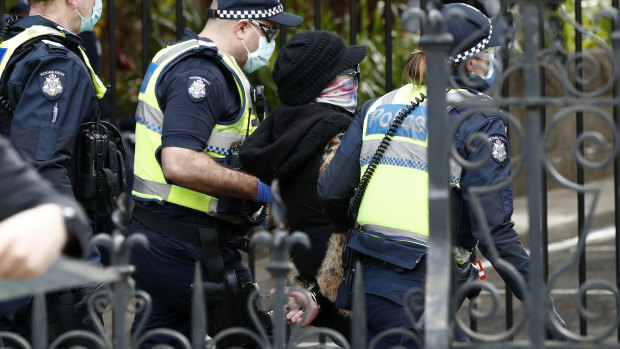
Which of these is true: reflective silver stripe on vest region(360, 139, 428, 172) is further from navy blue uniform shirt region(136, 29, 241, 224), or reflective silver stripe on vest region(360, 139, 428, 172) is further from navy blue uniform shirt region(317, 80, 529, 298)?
navy blue uniform shirt region(136, 29, 241, 224)

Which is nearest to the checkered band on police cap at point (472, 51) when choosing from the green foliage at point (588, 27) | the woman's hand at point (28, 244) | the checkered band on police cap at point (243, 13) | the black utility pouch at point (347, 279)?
the black utility pouch at point (347, 279)

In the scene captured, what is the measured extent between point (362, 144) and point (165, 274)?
3.58 feet

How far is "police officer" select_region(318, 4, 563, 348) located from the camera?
135 inches

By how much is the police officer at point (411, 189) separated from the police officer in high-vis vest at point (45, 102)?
1.09 metres

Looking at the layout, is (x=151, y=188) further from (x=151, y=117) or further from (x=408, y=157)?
(x=408, y=157)

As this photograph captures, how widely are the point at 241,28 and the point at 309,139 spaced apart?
0.81 metres

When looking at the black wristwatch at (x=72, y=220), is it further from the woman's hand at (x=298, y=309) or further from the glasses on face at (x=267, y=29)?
the glasses on face at (x=267, y=29)

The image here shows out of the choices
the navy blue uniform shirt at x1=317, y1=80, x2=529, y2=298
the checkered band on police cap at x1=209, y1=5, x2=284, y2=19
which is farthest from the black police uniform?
the navy blue uniform shirt at x1=317, y1=80, x2=529, y2=298

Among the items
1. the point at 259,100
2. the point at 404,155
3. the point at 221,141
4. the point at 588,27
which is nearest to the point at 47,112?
the point at 221,141

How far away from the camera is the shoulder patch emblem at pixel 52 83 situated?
12.9ft

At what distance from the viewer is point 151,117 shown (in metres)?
4.26

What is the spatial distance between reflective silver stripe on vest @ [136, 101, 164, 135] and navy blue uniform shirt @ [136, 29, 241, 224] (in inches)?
1.7

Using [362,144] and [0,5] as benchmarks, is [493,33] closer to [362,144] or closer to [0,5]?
[362,144]

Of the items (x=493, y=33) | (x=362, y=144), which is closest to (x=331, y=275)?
(x=362, y=144)
